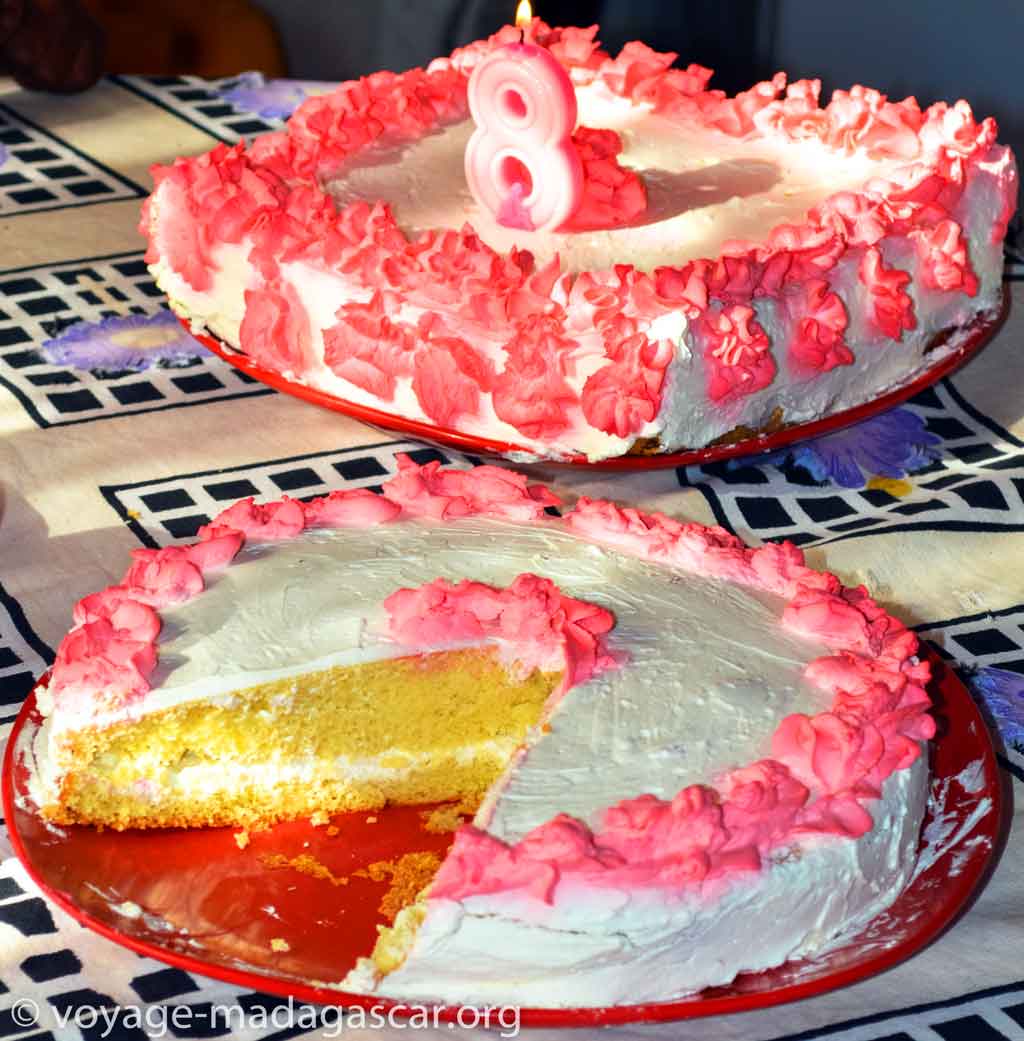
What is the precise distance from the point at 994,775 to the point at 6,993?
30.2 inches

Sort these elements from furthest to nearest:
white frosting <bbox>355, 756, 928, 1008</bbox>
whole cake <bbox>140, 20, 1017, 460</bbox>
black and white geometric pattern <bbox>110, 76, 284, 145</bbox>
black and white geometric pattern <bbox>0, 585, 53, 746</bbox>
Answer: black and white geometric pattern <bbox>110, 76, 284, 145</bbox> → whole cake <bbox>140, 20, 1017, 460</bbox> → black and white geometric pattern <bbox>0, 585, 53, 746</bbox> → white frosting <bbox>355, 756, 928, 1008</bbox>

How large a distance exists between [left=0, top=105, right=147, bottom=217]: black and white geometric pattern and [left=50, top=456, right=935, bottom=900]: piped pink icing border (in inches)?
48.9

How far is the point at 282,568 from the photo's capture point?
1553 millimetres

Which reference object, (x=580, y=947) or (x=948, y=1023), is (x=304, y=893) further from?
(x=948, y=1023)

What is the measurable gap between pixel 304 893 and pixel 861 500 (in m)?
0.92

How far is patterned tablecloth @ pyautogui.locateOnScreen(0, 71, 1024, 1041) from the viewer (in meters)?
1.34

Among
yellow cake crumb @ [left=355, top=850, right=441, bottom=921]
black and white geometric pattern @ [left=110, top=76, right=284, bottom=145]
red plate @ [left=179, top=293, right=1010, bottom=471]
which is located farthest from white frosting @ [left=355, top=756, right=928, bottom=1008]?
black and white geometric pattern @ [left=110, top=76, right=284, bottom=145]

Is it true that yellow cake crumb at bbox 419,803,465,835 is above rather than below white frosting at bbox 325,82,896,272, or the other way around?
below

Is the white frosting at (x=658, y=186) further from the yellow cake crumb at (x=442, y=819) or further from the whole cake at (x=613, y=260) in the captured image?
the yellow cake crumb at (x=442, y=819)

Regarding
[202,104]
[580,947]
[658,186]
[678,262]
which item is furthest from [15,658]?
[202,104]

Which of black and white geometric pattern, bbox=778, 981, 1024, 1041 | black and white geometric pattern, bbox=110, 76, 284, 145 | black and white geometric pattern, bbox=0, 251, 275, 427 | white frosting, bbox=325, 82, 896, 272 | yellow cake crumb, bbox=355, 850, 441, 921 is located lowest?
black and white geometric pattern, bbox=0, 251, 275, 427

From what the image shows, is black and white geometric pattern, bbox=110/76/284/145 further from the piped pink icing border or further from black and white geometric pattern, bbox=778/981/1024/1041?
black and white geometric pattern, bbox=778/981/1024/1041

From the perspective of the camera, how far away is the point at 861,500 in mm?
2074

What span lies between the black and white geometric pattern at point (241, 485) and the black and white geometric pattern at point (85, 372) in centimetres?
18
